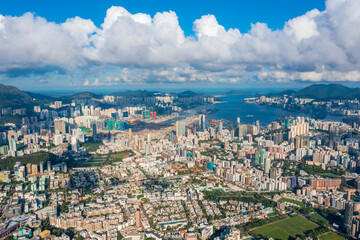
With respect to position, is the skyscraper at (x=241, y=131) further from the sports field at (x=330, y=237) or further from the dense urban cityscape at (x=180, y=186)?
the sports field at (x=330, y=237)

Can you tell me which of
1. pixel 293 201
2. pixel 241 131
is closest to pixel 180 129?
pixel 241 131

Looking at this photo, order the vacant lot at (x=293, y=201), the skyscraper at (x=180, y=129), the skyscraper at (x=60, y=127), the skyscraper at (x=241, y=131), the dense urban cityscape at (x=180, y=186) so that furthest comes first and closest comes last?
1. the skyscraper at (x=60, y=127)
2. the skyscraper at (x=180, y=129)
3. the skyscraper at (x=241, y=131)
4. the vacant lot at (x=293, y=201)
5. the dense urban cityscape at (x=180, y=186)

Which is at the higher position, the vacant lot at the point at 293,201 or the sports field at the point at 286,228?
the vacant lot at the point at 293,201

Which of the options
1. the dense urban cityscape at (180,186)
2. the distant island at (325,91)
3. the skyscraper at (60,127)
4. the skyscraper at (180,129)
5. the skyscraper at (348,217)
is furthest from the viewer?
the distant island at (325,91)

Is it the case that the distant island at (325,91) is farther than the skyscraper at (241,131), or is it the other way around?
the distant island at (325,91)

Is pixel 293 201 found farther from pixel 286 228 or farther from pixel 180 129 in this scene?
pixel 180 129

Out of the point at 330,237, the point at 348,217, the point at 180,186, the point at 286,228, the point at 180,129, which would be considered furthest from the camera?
the point at 180,129

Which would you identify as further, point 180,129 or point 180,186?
point 180,129

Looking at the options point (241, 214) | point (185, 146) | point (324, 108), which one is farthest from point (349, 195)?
point (324, 108)

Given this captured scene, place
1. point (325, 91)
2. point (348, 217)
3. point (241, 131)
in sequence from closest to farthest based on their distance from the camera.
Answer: point (348, 217), point (241, 131), point (325, 91)

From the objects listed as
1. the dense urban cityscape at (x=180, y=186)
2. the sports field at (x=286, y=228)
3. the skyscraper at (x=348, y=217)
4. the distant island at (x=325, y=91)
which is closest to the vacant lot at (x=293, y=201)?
the dense urban cityscape at (x=180, y=186)
